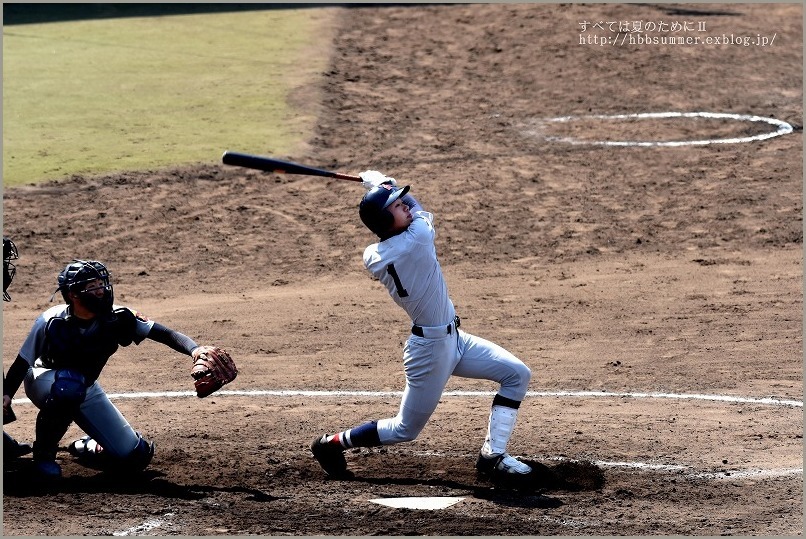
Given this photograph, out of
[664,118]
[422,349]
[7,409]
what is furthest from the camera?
[664,118]

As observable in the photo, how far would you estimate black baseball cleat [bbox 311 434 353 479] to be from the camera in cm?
803

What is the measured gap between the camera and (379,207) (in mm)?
7680

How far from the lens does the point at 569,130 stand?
1731cm

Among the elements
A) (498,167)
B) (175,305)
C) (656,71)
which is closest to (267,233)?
(175,305)

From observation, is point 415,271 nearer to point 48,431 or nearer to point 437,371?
point 437,371

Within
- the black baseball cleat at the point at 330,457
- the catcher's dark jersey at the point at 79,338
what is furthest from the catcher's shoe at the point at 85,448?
the black baseball cleat at the point at 330,457

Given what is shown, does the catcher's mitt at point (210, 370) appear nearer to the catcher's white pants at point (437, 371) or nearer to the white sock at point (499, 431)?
the catcher's white pants at point (437, 371)

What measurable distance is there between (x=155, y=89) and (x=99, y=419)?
11.8 metres

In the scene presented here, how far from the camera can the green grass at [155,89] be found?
16.3 meters

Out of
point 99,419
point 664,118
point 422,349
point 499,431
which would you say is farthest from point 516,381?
point 664,118

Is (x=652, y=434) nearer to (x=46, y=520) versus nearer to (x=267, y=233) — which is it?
(x=46, y=520)

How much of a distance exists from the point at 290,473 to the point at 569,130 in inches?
399

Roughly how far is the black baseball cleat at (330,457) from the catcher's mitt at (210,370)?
0.74m

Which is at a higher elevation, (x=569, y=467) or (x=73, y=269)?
(x=73, y=269)
